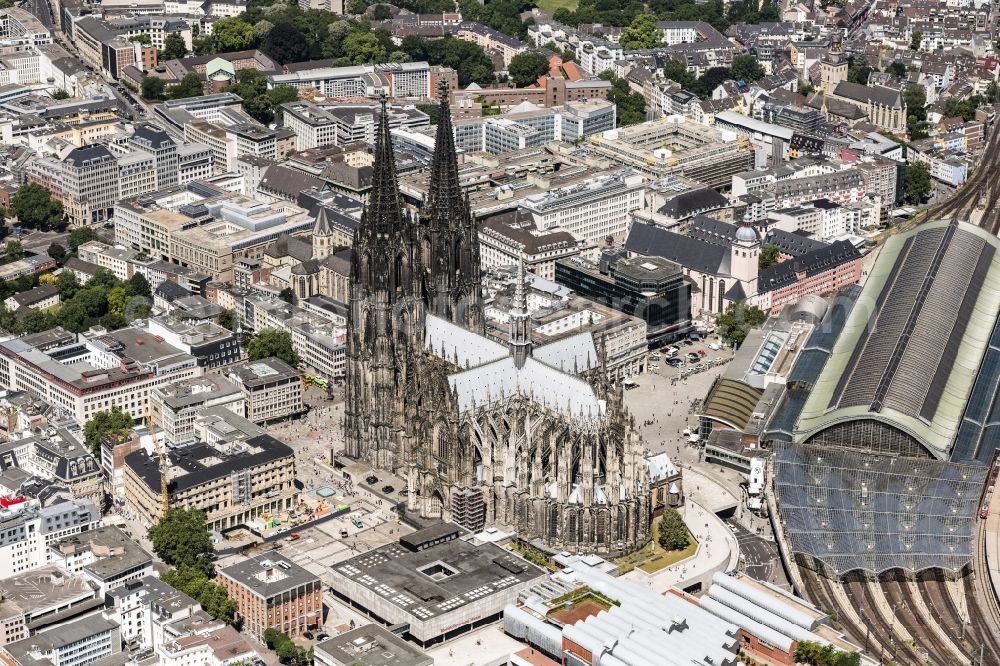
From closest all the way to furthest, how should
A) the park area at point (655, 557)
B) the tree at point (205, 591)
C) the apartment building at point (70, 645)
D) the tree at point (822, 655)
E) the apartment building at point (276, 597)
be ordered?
1. the apartment building at point (70, 645)
2. the tree at point (822, 655)
3. the apartment building at point (276, 597)
4. the tree at point (205, 591)
5. the park area at point (655, 557)

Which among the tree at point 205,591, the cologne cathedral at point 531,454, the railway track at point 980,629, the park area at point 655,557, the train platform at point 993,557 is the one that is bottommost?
the railway track at point 980,629

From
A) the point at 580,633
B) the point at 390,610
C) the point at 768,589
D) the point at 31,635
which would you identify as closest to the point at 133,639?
the point at 31,635

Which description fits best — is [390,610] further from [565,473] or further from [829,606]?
[829,606]

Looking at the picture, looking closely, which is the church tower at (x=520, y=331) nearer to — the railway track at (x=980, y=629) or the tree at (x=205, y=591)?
the tree at (x=205, y=591)

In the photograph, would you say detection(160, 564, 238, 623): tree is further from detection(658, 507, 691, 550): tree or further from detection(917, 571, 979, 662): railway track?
detection(917, 571, 979, 662): railway track

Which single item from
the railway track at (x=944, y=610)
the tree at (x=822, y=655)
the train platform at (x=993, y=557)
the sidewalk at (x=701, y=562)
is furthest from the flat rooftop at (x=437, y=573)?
the train platform at (x=993, y=557)

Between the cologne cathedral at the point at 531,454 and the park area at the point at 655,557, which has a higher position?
the cologne cathedral at the point at 531,454

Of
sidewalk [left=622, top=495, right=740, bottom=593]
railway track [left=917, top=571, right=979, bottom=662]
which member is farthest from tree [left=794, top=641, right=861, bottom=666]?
sidewalk [left=622, top=495, right=740, bottom=593]
